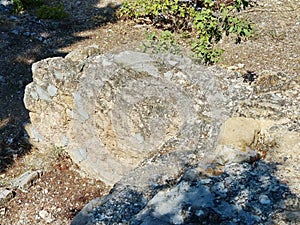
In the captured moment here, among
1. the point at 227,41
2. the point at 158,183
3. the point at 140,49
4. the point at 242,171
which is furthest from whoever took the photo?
the point at 227,41

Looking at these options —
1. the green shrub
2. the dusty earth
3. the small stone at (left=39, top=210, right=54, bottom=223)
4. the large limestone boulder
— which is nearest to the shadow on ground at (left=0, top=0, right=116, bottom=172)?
the dusty earth

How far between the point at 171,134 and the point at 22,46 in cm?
536

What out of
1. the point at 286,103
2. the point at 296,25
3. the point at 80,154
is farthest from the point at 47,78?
the point at 296,25

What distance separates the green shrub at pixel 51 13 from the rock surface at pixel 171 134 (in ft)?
15.5

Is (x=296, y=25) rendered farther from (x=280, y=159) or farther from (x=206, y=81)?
(x=280, y=159)

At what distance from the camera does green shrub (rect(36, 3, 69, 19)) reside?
10820 millimetres

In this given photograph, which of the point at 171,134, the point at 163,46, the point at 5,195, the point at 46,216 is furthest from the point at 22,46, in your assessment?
the point at 171,134

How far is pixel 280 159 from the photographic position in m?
4.04

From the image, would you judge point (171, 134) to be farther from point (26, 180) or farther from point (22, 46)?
point (22, 46)

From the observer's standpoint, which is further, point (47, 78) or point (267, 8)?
point (267, 8)

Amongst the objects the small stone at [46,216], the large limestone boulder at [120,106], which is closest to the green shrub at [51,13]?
the large limestone boulder at [120,106]

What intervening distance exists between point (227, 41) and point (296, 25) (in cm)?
149

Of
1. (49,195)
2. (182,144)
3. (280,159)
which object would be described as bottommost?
(49,195)

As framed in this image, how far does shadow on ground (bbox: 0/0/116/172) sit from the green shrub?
130 millimetres
